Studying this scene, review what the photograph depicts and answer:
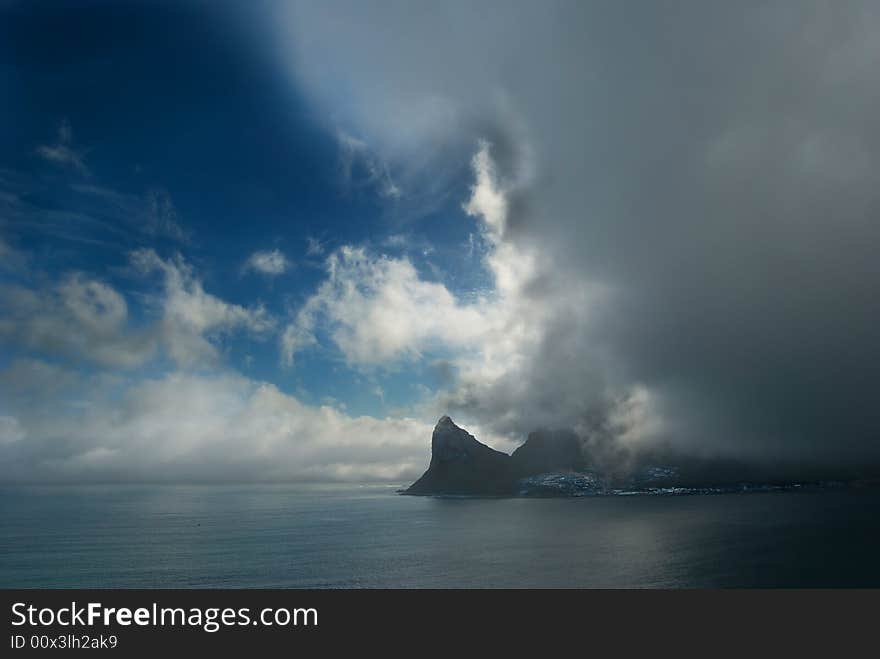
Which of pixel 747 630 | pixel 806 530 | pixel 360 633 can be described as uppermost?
pixel 360 633

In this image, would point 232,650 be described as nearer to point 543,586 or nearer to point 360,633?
point 360,633

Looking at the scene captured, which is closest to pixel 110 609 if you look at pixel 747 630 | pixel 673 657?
pixel 673 657

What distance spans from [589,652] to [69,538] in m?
200

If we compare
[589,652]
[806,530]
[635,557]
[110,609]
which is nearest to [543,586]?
[589,652]

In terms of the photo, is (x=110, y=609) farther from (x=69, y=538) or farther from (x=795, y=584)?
(x=69, y=538)

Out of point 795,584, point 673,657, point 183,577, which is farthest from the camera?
point 183,577

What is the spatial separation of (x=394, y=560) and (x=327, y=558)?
2016 centimetres

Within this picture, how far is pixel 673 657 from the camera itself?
6419cm

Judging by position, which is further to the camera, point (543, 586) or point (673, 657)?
point (543, 586)

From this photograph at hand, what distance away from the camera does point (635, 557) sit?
132 m

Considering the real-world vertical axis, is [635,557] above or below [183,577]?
below

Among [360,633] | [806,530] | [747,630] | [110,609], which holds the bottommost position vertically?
[806,530]

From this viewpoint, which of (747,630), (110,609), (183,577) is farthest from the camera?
(183,577)

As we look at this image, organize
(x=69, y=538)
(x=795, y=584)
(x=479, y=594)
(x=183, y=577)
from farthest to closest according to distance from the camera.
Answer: (x=69, y=538), (x=183, y=577), (x=795, y=584), (x=479, y=594)
